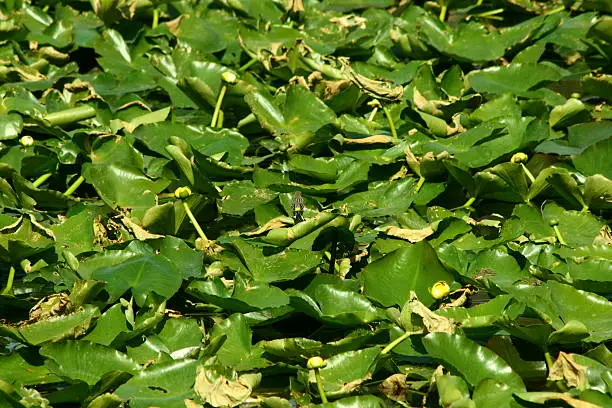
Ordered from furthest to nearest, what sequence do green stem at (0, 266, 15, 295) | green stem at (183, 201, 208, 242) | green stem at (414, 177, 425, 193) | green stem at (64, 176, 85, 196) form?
green stem at (64, 176, 85, 196) → green stem at (414, 177, 425, 193) → green stem at (183, 201, 208, 242) → green stem at (0, 266, 15, 295)

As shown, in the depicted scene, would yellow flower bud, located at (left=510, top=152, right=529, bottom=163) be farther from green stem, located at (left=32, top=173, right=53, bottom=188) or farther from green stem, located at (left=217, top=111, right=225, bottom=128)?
green stem, located at (left=32, top=173, right=53, bottom=188)

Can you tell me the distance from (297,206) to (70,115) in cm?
78

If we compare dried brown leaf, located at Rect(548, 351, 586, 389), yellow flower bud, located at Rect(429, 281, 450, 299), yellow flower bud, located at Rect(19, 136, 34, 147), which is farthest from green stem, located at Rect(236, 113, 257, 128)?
dried brown leaf, located at Rect(548, 351, 586, 389)

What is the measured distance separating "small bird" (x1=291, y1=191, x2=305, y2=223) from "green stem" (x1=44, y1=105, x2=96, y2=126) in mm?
719

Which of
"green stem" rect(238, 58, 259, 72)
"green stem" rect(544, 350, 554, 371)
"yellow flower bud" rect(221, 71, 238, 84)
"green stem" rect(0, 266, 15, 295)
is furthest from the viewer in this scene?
"green stem" rect(238, 58, 259, 72)

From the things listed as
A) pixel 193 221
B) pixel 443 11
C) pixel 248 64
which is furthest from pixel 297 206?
pixel 443 11

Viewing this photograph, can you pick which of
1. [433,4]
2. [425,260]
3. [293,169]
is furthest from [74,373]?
[433,4]

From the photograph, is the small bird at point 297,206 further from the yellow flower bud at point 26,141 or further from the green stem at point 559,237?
the yellow flower bud at point 26,141

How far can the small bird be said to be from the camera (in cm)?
204

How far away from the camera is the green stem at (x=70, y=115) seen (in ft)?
8.32

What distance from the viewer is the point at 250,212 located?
7.26ft

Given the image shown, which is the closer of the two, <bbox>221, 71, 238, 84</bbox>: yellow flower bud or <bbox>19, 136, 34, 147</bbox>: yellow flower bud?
<bbox>19, 136, 34, 147</bbox>: yellow flower bud

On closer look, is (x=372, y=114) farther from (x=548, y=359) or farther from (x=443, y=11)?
(x=548, y=359)

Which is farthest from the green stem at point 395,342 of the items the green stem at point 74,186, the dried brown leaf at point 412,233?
the green stem at point 74,186
